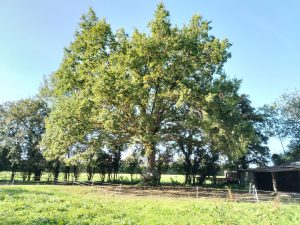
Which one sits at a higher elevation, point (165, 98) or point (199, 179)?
point (165, 98)

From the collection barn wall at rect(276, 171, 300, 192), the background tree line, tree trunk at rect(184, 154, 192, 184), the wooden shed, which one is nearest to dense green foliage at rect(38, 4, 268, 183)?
the background tree line

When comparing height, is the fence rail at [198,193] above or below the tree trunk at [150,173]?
below

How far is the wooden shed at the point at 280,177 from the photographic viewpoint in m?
33.4

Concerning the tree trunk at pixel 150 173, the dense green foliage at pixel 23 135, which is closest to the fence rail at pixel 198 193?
the tree trunk at pixel 150 173

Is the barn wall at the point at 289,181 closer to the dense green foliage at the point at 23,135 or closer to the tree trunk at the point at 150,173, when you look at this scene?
the tree trunk at the point at 150,173

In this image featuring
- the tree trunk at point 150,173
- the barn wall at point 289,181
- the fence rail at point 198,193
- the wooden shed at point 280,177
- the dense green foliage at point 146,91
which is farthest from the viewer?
the barn wall at point 289,181

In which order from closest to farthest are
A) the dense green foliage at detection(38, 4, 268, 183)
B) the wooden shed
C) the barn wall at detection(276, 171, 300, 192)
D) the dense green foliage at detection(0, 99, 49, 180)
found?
the dense green foliage at detection(38, 4, 268, 183)
the wooden shed
the barn wall at detection(276, 171, 300, 192)
the dense green foliage at detection(0, 99, 49, 180)

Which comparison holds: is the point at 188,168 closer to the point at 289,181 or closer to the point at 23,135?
the point at 289,181

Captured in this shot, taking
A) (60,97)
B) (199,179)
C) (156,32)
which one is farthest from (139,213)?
(199,179)

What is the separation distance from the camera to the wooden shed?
33.4m

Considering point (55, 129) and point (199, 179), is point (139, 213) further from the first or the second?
point (199, 179)

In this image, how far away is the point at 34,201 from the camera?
1594 cm

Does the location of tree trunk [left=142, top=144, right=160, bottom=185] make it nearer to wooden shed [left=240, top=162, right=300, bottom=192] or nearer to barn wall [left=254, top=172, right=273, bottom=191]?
wooden shed [left=240, top=162, right=300, bottom=192]

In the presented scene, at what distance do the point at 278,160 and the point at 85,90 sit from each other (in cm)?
3742
